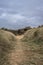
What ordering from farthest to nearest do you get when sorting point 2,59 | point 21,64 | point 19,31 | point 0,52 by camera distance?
point 19,31, point 0,52, point 2,59, point 21,64

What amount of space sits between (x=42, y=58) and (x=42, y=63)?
1444mm

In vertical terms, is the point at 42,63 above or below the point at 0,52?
below

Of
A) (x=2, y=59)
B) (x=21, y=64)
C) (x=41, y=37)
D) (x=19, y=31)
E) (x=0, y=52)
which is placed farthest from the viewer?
(x=19, y=31)

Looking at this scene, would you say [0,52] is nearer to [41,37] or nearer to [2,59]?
[2,59]

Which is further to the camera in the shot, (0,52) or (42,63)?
(0,52)

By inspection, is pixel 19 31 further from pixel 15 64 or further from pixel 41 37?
pixel 15 64

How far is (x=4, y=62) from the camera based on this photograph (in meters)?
11.7

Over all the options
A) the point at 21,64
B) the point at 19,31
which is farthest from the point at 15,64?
the point at 19,31

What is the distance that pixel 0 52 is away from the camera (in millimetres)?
13672

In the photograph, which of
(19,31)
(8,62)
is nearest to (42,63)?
(8,62)

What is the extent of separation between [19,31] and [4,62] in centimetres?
4986

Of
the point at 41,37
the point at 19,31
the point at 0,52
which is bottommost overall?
the point at 0,52

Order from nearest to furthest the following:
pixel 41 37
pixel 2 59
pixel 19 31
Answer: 1. pixel 2 59
2. pixel 41 37
3. pixel 19 31

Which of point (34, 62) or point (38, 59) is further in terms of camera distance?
point (38, 59)
